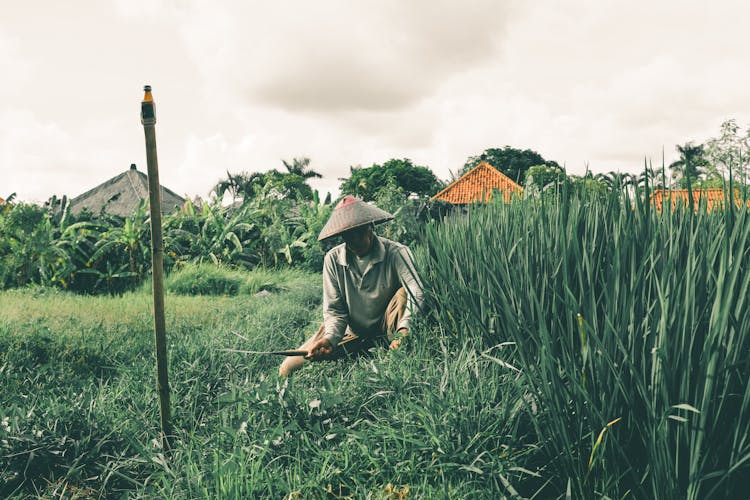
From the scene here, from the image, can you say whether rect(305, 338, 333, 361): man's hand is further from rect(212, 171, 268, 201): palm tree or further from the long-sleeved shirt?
rect(212, 171, 268, 201): palm tree

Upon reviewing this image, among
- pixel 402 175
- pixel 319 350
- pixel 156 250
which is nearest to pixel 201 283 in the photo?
pixel 319 350

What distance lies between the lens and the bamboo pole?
212cm

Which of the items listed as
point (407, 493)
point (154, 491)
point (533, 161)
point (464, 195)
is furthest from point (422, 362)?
point (533, 161)

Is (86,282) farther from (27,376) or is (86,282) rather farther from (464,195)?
(464,195)

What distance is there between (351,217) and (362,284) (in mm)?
497

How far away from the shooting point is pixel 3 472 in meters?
2.03

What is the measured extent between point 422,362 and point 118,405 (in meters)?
1.57

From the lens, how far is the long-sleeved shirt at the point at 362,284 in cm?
330

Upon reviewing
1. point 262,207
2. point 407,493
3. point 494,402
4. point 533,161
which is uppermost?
point 533,161

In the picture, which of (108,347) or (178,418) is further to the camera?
(108,347)

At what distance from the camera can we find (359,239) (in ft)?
10.6

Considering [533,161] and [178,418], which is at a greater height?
[533,161]

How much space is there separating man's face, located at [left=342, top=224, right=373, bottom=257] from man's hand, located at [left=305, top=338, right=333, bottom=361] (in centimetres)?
62

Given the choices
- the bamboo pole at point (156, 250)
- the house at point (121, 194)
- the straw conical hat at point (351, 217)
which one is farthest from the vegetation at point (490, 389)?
the house at point (121, 194)
